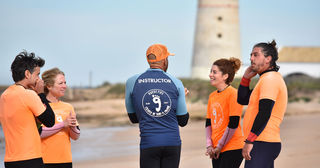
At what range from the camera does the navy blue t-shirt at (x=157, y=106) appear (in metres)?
4.34

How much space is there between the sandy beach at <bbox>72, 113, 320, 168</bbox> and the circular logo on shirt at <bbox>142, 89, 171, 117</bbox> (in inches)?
175

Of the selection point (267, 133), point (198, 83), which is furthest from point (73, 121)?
point (198, 83)

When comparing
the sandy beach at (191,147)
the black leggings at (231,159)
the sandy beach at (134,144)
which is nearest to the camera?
the black leggings at (231,159)

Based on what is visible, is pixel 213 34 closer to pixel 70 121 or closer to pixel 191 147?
pixel 191 147

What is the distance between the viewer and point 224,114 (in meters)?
5.12

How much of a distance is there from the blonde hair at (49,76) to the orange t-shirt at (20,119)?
902 mm

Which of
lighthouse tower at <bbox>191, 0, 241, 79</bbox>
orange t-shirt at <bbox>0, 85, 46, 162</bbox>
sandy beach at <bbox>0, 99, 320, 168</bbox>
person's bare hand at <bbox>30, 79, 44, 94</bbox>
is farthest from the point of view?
lighthouse tower at <bbox>191, 0, 241, 79</bbox>

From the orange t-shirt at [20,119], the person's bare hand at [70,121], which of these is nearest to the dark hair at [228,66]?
the person's bare hand at [70,121]

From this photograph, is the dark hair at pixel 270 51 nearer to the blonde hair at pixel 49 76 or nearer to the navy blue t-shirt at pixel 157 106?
the navy blue t-shirt at pixel 157 106

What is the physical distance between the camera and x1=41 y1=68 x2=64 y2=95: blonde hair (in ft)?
16.5

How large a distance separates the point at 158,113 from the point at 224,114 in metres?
1.06

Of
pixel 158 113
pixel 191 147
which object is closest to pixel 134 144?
pixel 191 147

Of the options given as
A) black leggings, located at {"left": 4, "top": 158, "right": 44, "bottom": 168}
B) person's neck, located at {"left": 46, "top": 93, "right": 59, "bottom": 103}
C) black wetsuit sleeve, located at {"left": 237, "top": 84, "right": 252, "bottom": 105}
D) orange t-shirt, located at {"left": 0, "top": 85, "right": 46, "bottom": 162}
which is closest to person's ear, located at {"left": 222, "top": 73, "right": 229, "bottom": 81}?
black wetsuit sleeve, located at {"left": 237, "top": 84, "right": 252, "bottom": 105}

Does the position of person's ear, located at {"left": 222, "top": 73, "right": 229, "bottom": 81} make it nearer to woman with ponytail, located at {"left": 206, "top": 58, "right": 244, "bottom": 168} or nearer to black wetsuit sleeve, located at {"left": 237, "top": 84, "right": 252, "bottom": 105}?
woman with ponytail, located at {"left": 206, "top": 58, "right": 244, "bottom": 168}
